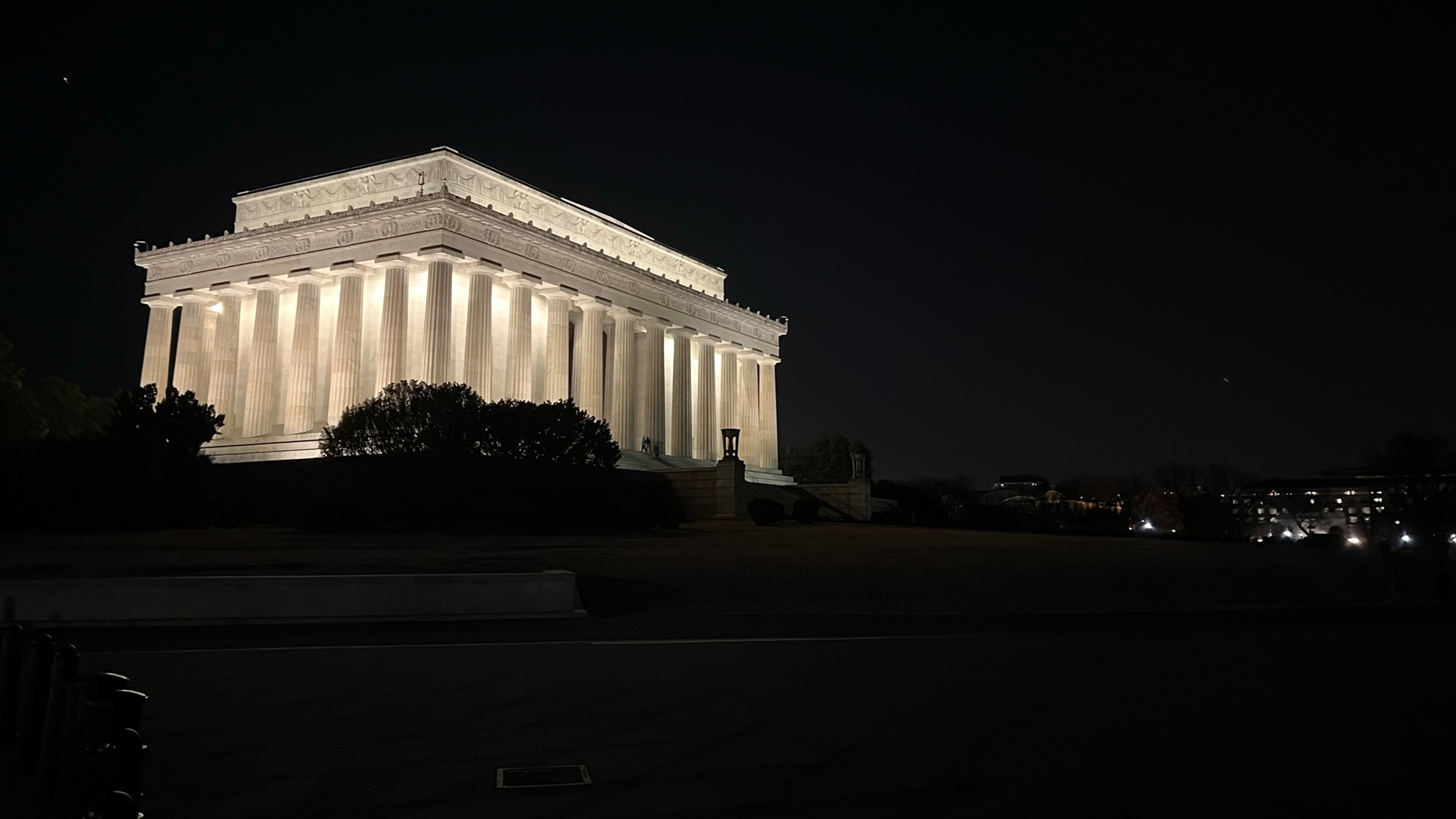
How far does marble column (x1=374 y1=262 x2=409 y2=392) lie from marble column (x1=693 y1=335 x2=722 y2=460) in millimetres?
25819

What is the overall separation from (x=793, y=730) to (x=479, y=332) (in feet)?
163

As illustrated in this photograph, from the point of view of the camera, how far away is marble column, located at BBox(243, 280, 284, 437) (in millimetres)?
57375

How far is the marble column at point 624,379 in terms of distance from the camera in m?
66.9

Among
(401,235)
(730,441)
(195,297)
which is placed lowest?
(730,441)

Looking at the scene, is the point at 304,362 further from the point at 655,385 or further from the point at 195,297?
the point at 655,385

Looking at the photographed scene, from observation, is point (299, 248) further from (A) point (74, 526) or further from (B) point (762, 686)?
(B) point (762, 686)

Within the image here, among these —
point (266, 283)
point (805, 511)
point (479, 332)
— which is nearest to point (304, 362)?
point (266, 283)

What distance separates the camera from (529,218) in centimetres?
6316

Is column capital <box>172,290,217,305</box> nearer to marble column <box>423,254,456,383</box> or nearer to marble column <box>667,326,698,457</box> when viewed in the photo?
marble column <box>423,254,456,383</box>

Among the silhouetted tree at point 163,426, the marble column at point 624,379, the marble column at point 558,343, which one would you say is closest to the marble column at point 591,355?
the marble column at point 558,343

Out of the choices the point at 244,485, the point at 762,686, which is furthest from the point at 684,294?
the point at 762,686

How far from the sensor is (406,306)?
2152 inches

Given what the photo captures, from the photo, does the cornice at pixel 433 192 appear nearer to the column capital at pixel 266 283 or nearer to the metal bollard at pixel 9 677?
the column capital at pixel 266 283

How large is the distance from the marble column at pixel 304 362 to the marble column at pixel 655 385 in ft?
71.3
